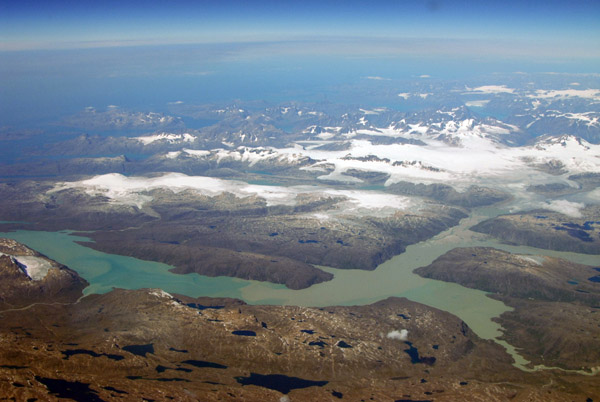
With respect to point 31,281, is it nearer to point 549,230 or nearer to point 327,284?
point 327,284

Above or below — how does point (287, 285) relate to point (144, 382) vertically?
below

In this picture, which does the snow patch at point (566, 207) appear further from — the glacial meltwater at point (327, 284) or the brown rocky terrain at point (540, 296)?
the brown rocky terrain at point (540, 296)

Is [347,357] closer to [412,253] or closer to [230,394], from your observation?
[230,394]

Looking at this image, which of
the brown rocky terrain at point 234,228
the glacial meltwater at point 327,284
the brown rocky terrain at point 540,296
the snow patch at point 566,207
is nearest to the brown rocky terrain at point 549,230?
the snow patch at point 566,207

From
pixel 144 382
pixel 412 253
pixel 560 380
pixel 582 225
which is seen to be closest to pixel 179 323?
pixel 144 382

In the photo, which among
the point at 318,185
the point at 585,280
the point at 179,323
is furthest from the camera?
the point at 318,185

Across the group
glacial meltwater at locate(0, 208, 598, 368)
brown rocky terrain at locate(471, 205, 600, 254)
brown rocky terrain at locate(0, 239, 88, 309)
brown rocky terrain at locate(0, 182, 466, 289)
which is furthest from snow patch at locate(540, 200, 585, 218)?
brown rocky terrain at locate(0, 239, 88, 309)

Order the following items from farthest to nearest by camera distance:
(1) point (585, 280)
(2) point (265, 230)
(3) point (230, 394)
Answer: (2) point (265, 230)
(1) point (585, 280)
(3) point (230, 394)
